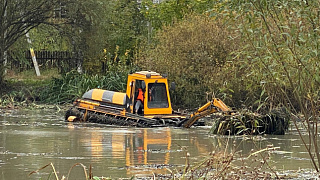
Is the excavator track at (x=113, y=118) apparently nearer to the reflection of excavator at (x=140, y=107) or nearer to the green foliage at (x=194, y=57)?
the reflection of excavator at (x=140, y=107)

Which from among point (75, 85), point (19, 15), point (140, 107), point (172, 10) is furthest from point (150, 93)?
point (172, 10)

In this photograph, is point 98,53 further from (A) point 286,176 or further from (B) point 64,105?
(A) point 286,176

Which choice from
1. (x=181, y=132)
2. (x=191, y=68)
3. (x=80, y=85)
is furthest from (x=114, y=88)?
(x=181, y=132)

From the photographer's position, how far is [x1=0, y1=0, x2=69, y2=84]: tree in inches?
1438

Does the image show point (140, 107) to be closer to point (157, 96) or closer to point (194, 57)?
point (157, 96)

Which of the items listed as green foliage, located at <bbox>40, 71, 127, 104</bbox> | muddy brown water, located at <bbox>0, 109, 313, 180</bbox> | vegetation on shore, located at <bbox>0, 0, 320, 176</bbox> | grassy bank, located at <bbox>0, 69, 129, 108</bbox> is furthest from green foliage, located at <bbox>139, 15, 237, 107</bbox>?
muddy brown water, located at <bbox>0, 109, 313, 180</bbox>

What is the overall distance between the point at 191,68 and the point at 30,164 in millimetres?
17588

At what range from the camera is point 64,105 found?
112 ft

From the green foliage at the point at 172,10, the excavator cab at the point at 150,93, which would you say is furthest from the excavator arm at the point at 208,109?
the green foliage at the point at 172,10

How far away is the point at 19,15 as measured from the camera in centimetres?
3691

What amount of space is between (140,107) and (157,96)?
0.70 metres

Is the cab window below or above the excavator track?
above

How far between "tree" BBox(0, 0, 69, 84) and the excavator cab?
12.8m

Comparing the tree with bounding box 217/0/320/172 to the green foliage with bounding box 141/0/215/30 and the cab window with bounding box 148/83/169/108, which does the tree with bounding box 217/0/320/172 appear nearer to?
the cab window with bounding box 148/83/169/108
